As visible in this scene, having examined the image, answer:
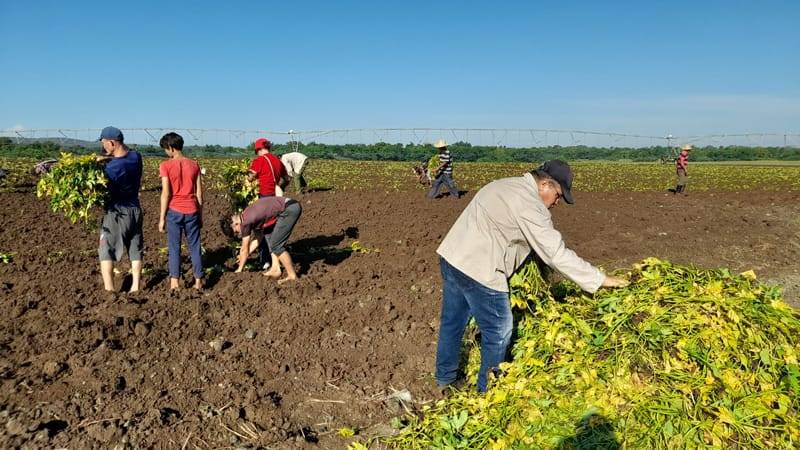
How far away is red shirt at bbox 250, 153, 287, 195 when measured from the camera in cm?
764

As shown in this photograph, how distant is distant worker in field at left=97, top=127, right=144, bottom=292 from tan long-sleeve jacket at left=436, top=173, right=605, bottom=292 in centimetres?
397

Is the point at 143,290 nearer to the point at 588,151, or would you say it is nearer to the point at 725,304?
the point at 725,304

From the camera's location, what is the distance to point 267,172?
301 inches

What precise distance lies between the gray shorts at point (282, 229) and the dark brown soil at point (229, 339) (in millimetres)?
472

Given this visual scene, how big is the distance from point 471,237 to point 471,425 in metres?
1.22

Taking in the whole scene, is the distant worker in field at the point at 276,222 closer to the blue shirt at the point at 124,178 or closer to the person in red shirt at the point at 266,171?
the person in red shirt at the point at 266,171

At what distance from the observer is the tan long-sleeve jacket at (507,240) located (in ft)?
11.9

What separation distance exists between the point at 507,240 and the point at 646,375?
1170 millimetres

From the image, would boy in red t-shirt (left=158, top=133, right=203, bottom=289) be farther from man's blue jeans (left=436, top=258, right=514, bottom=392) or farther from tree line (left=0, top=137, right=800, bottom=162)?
tree line (left=0, top=137, right=800, bottom=162)

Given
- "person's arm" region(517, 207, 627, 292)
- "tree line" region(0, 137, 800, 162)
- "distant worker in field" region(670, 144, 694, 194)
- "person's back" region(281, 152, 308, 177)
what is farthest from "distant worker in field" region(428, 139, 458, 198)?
"tree line" region(0, 137, 800, 162)

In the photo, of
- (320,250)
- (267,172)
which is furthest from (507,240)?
(320,250)

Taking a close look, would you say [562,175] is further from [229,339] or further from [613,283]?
[229,339]

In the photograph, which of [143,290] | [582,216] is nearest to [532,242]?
[143,290]

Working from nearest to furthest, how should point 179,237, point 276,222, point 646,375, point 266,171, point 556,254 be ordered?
point 646,375 < point 556,254 < point 179,237 < point 276,222 < point 266,171
